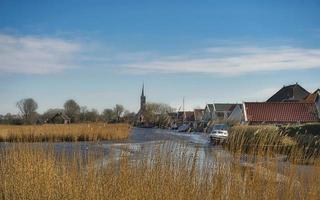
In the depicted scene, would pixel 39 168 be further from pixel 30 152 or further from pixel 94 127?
pixel 94 127

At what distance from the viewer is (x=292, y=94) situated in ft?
235

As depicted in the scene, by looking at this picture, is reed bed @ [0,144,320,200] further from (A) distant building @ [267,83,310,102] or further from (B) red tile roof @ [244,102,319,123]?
(A) distant building @ [267,83,310,102]

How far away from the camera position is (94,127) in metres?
13.3

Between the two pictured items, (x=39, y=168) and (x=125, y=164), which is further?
(x=39, y=168)

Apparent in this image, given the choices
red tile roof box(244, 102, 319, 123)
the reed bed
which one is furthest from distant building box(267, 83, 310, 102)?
the reed bed

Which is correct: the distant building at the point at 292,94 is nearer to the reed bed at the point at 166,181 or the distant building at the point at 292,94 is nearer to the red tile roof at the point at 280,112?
the red tile roof at the point at 280,112

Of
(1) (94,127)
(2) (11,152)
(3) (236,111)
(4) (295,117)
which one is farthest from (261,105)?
(2) (11,152)

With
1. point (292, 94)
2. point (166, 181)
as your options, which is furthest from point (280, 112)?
point (166, 181)

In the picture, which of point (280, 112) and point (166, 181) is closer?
point (166, 181)

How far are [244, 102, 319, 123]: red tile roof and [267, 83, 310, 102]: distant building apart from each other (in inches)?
581

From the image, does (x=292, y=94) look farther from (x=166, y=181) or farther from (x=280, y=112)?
(x=166, y=181)

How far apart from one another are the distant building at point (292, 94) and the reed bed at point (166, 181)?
65.3m

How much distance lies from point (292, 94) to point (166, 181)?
6826 cm

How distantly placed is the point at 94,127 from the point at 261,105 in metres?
45.0
